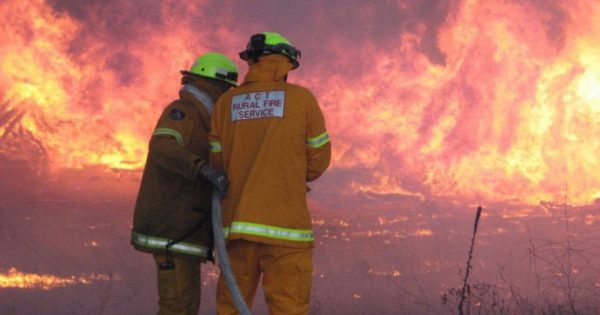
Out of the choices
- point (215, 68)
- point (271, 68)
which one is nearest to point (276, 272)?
point (271, 68)

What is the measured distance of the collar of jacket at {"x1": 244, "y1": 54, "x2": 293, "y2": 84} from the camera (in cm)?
575

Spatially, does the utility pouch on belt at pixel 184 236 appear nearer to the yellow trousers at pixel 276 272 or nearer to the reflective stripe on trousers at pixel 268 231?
the yellow trousers at pixel 276 272

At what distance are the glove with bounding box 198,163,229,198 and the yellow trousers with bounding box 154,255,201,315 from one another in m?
1.01

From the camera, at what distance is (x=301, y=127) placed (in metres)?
5.58

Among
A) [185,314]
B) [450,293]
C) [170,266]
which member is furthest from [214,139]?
[450,293]

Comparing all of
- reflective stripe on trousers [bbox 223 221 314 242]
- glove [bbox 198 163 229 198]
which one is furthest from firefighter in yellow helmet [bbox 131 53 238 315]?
reflective stripe on trousers [bbox 223 221 314 242]

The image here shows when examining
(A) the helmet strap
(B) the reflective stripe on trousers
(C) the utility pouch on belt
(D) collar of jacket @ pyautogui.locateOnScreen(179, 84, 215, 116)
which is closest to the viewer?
(B) the reflective stripe on trousers

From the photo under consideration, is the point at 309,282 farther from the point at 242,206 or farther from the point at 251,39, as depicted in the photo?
the point at 251,39

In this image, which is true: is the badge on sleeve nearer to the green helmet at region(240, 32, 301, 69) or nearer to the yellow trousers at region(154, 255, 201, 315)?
the green helmet at region(240, 32, 301, 69)

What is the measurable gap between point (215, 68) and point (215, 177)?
4.60 ft

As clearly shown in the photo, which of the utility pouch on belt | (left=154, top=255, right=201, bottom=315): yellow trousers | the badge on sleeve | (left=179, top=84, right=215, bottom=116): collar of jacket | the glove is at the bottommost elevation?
(left=154, top=255, right=201, bottom=315): yellow trousers

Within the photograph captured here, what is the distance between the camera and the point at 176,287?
6.27 meters

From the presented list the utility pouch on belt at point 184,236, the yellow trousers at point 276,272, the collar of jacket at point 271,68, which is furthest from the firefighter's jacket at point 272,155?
the utility pouch on belt at point 184,236

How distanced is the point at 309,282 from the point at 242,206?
0.86m
